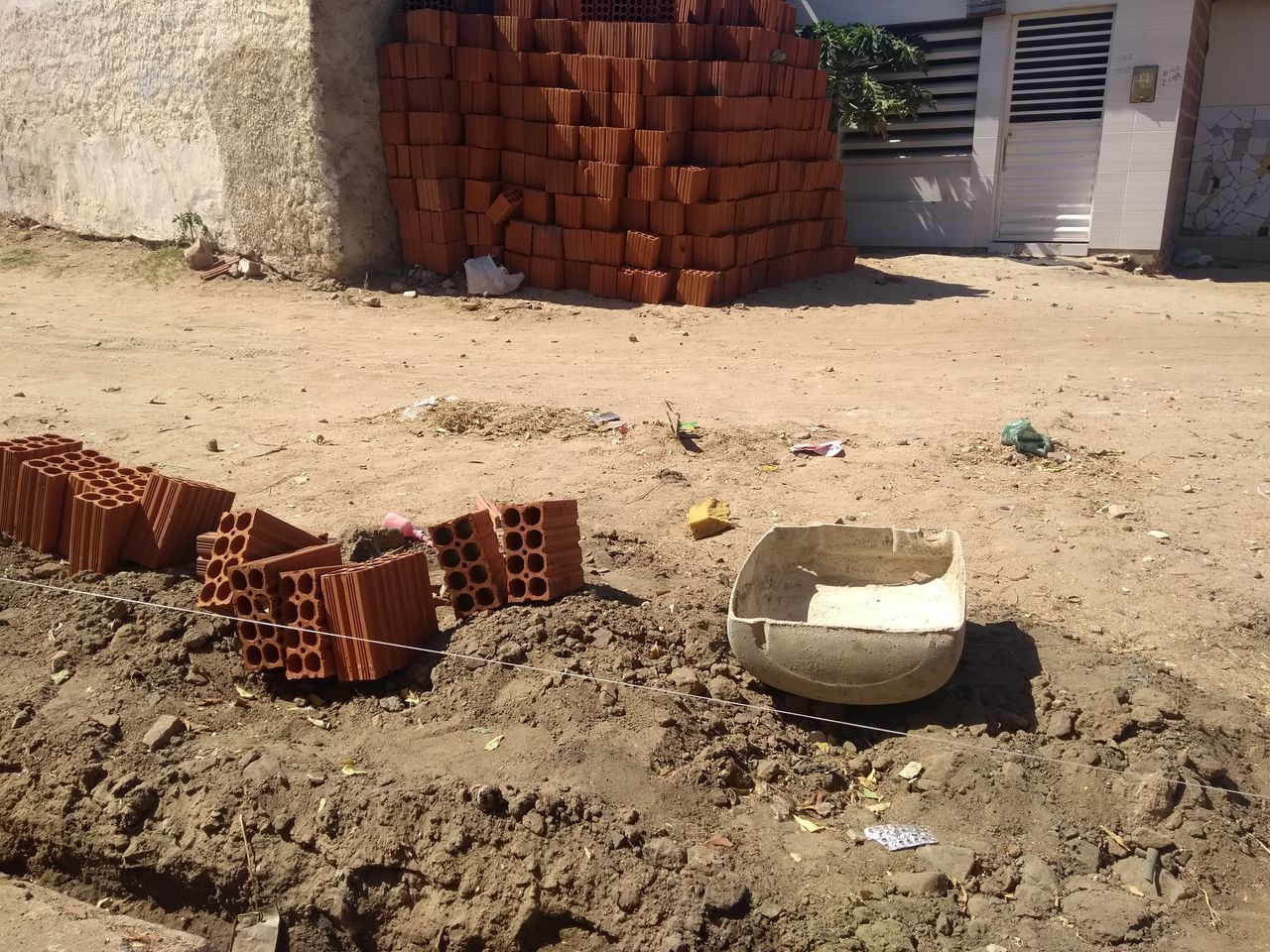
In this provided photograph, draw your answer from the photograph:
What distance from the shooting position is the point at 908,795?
10.4 ft

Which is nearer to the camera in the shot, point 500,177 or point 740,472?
point 740,472

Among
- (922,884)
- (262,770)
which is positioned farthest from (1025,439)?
(262,770)

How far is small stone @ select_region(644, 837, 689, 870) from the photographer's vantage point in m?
2.81

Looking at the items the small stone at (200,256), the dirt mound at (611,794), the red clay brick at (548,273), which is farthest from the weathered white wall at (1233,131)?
the dirt mound at (611,794)

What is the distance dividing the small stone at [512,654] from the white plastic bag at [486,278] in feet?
23.0

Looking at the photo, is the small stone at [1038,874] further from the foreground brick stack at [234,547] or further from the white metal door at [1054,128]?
the white metal door at [1054,128]

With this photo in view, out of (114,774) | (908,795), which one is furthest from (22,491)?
(908,795)

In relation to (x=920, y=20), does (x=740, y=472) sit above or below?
below

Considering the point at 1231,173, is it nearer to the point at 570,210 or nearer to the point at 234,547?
the point at 570,210

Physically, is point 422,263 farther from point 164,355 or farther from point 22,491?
point 22,491

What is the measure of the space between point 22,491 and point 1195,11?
13.6 metres

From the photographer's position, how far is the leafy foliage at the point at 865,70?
524 inches

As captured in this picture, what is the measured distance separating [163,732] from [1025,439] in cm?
448

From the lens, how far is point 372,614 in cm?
351
